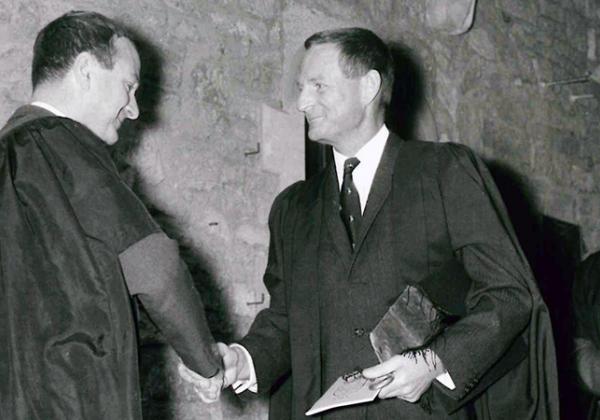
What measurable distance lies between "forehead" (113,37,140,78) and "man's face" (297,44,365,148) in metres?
0.70

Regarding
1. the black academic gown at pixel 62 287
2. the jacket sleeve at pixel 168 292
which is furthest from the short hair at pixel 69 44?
the jacket sleeve at pixel 168 292

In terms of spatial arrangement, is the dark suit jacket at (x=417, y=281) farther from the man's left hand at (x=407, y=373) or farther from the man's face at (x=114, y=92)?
the man's face at (x=114, y=92)

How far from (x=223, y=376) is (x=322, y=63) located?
115 centimetres

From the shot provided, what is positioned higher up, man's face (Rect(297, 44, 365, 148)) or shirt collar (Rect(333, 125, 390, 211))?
man's face (Rect(297, 44, 365, 148))

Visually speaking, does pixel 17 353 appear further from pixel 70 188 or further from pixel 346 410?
pixel 346 410

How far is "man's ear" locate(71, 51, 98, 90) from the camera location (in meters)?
2.32

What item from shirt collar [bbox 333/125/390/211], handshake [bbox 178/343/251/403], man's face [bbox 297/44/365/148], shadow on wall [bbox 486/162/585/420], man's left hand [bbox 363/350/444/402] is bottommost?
shadow on wall [bbox 486/162/585/420]

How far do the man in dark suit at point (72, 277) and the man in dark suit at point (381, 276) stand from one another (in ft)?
2.05

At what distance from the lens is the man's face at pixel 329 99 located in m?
2.94

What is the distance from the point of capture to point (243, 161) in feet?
12.8

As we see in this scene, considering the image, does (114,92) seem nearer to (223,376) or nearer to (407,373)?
(223,376)

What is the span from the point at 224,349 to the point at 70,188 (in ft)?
2.82

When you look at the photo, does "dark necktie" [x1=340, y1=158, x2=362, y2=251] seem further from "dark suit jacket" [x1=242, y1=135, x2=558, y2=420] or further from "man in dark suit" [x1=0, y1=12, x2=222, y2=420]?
"man in dark suit" [x1=0, y1=12, x2=222, y2=420]

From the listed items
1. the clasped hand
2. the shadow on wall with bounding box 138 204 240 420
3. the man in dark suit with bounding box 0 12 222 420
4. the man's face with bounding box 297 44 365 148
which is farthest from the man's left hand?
the shadow on wall with bounding box 138 204 240 420
